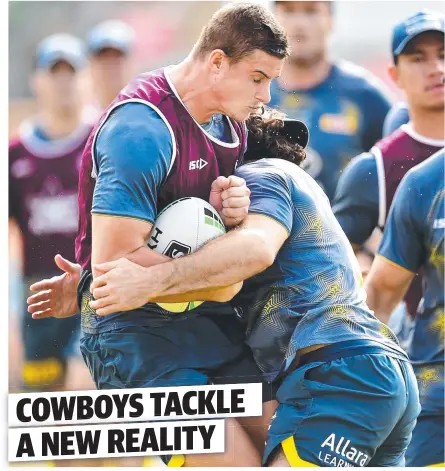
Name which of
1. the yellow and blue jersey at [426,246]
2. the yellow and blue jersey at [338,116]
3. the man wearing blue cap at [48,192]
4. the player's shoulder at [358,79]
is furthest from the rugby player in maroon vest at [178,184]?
the yellow and blue jersey at [426,246]

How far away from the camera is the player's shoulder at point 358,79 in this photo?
18.1 feet

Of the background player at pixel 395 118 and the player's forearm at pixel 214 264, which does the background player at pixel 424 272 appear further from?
the player's forearm at pixel 214 264

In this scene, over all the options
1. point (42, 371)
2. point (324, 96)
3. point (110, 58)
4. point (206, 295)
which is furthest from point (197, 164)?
point (324, 96)

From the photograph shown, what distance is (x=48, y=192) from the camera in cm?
504

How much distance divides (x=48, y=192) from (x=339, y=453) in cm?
187

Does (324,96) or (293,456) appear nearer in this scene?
(293,456)

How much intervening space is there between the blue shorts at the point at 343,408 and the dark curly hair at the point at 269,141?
960 mm

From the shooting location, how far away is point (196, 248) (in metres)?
4.40

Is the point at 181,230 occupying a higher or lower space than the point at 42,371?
higher

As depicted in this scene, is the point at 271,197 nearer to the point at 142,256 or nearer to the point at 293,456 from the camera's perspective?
the point at 142,256

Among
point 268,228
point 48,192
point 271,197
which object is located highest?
point 48,192

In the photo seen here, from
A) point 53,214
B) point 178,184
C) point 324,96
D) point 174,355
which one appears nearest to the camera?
point 178,184

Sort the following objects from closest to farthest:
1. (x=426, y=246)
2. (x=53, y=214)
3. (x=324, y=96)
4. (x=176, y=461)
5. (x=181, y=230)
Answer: (x=181, y=230) < (x=176, y=461) < (x=53, y=214) < (x=426, y=246) < (x=324, y=96)

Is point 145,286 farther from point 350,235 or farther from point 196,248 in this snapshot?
point 350,235
